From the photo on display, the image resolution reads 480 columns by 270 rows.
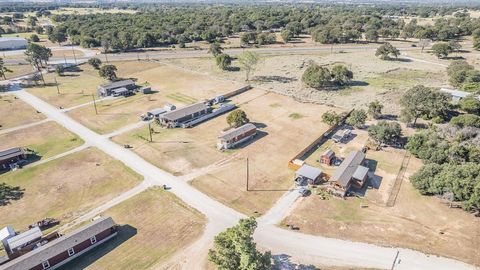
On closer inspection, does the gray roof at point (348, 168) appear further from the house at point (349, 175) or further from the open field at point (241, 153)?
the open field at point (241, 153)

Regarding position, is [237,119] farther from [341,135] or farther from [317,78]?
[317,78]

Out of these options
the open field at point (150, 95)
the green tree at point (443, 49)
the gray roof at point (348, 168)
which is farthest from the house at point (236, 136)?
the green tree at point (443, 49)

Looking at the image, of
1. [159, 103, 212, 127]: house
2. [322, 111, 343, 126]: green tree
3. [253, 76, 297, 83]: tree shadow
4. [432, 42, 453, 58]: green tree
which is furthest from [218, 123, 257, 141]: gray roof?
[432, 42, 453, 58]: green tree

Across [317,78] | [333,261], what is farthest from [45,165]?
[317,78]

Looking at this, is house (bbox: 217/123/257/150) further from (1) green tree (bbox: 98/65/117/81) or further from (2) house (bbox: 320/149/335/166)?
(1) green tree (bbox: 98/65/117/81)

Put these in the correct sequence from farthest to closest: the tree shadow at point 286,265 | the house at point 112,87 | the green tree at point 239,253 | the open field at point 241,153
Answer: the house at point 112,87, the open field at point 241,153, the tree shadow at point 286,265, the green tree at point 239,253

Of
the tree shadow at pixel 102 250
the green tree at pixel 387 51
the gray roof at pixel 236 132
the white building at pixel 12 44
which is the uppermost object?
the white building at pixel 12 44

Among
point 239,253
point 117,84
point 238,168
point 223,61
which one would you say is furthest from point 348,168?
point 223,61

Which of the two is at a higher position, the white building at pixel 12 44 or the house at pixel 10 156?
the white building at pixel 12 44
